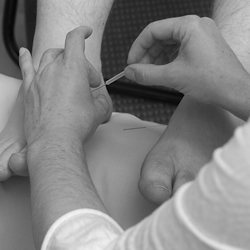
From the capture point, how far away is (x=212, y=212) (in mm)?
291

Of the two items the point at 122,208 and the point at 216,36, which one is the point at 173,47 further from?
the point at 122,208

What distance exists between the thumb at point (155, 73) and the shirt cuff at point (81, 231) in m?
0.24

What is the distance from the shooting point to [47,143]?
0.56 metres

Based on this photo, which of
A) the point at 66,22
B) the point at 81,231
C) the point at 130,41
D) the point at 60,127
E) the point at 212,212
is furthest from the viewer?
the point at 130,41

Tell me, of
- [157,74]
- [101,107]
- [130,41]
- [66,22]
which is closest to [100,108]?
[101,107]

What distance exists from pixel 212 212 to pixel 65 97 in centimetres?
36

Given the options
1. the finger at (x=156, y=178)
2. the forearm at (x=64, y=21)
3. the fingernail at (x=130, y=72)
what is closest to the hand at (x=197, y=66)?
the fingernail at (x=130, y=72)

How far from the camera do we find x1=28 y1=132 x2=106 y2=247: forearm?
1.48 ft

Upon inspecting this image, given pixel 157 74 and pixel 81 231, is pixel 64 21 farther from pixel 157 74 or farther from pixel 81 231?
pixel 81 231

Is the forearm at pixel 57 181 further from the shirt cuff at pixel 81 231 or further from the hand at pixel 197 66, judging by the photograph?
the hand at pixel 197 66

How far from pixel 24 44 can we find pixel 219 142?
79 cm

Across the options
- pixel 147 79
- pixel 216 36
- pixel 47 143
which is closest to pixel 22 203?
pixel 47 143

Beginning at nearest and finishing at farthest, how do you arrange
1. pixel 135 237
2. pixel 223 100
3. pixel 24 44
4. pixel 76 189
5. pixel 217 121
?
1. pixel 135 237
2. pixel 76 189
3. pixel 223 100
4. pixel 217 121
5. pixel 24 44

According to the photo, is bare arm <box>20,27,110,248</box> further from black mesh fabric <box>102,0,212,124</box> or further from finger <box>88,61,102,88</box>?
black mesh fabric <box>102,0,212,124</box>
